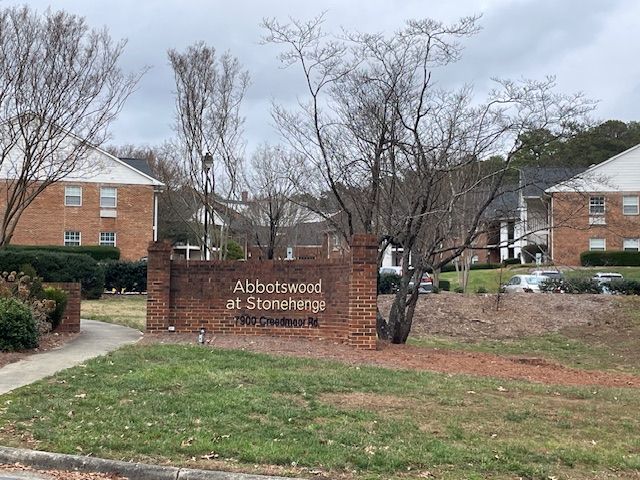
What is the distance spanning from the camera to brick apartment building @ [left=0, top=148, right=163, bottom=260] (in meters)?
41.5

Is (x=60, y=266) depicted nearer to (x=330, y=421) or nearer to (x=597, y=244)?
(x=330, y=421)

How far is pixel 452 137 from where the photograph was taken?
14.9 meters

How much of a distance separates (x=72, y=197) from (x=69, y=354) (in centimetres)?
3163

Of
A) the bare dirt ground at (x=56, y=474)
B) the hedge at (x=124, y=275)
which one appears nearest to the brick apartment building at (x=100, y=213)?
the hedge at (x=124, y=275)

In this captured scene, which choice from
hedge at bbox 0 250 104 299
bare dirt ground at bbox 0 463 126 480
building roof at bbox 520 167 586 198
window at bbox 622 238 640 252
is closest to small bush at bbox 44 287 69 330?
hedge at bbox 0 250 104 299

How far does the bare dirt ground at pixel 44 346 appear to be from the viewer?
11727mm

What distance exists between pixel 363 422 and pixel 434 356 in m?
6.00

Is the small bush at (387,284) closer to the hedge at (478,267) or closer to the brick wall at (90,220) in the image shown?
the brick wall at (90,220)

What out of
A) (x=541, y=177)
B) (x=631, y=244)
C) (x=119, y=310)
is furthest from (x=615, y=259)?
(x=119, y=310)

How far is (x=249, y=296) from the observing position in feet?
48.0

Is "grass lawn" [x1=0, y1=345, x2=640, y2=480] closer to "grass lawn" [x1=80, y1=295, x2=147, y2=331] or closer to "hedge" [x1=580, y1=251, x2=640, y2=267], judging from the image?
"grass lawn" [x1=80, y1=295, x2=147, y2=331]

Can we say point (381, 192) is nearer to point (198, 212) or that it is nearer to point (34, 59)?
point (34, 59)

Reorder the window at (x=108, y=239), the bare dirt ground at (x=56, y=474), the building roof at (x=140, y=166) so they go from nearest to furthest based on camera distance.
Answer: the bare dirt ground at (x=56, y=474) < the window at (x=108, y=239) < the building roof at (x=140, y=166)

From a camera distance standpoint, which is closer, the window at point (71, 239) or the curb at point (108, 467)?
the curb at point (108, 467)
